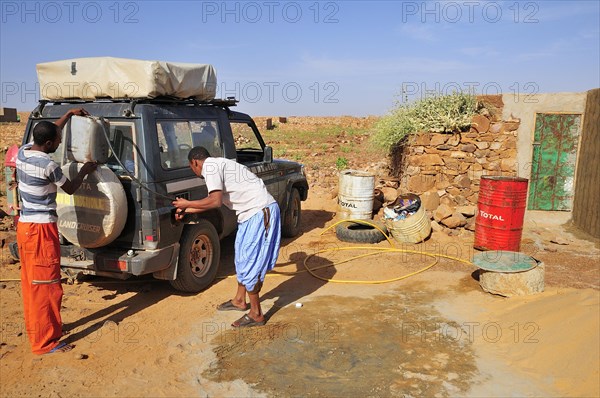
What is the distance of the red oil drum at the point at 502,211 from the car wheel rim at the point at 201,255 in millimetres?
4418

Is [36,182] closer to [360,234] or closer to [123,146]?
[123,146]

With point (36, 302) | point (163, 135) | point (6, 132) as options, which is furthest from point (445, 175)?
point (6, 132)

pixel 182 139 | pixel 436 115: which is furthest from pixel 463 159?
pixel 182 139

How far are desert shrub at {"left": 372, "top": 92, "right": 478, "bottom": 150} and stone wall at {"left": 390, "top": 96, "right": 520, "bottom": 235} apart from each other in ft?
0.54

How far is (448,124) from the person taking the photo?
9.20m

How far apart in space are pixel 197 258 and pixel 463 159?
6.16m

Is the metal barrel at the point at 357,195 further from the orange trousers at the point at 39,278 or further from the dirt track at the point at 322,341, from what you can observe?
the orange trousers at the point at 39,278

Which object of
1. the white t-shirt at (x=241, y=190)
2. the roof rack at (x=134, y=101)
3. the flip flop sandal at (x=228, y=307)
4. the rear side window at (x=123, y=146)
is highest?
the roof rack at (x=134, y=101)

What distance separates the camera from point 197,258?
546cm

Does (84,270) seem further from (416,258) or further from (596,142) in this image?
(596,142)

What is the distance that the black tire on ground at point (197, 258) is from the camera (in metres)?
5.14

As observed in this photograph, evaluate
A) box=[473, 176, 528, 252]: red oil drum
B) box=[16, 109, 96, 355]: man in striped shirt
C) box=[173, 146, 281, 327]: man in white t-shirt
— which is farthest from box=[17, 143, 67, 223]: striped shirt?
box=[473, 176, 528, 252]: red oil drum

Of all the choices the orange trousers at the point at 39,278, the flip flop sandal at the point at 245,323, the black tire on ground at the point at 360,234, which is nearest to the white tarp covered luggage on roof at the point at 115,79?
the orange trousers at the point at 39,278

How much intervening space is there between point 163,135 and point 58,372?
2524mm
